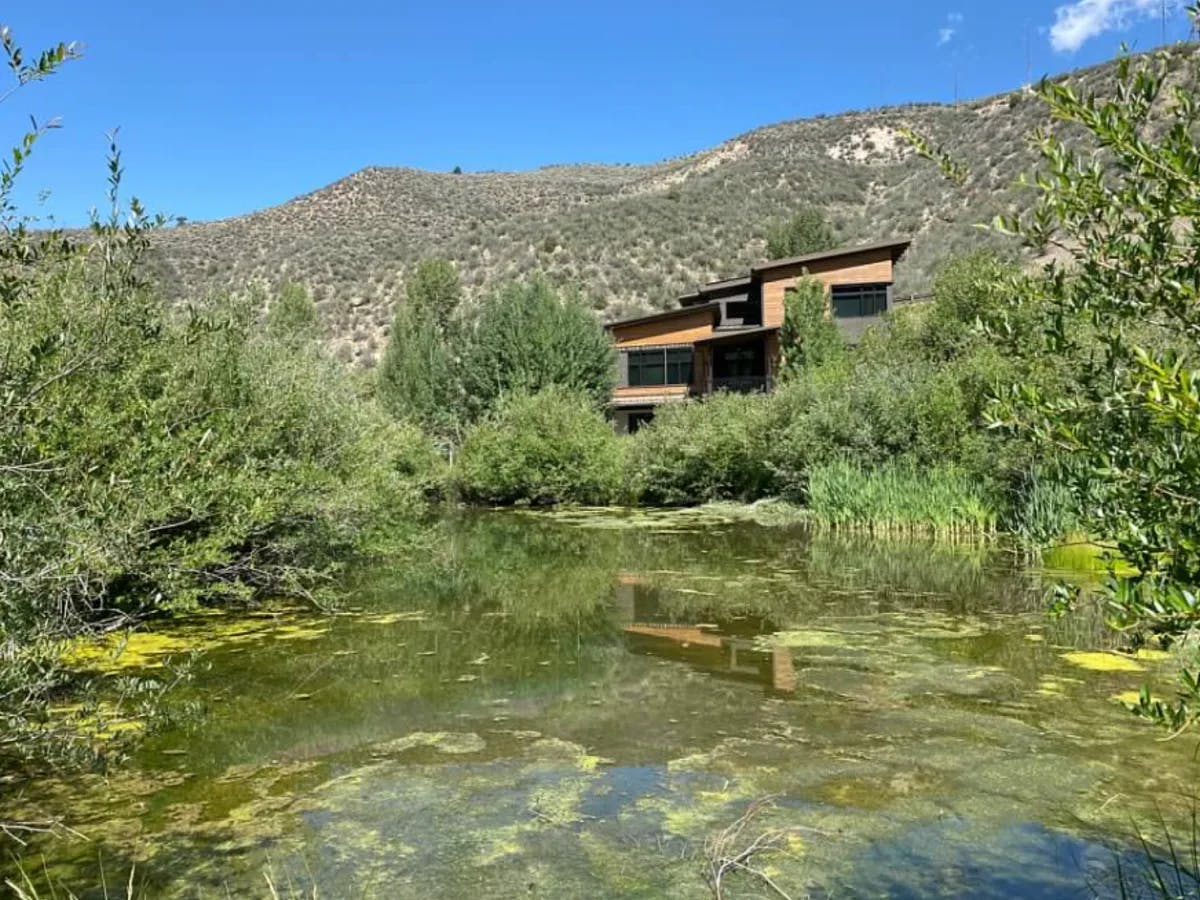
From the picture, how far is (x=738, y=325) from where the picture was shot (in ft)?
121

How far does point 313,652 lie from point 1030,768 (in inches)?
244

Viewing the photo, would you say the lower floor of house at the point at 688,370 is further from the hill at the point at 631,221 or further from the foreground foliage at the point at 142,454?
the foreground foliage at the point at 142,454

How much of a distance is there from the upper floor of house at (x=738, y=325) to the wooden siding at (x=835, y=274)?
34 mm

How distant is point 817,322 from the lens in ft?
96.9

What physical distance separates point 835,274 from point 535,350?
10.9 metres

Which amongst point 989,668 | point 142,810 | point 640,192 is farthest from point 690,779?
point 640,192

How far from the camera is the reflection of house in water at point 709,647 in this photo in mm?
8500

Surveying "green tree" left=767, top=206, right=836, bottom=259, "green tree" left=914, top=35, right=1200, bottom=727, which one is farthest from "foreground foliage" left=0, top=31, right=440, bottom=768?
"green tree" left=767, top=206, right=836, bottom=259

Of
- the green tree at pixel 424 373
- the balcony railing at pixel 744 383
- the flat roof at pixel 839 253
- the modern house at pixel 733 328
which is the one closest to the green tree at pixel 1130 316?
the green tree at pixel 424 373

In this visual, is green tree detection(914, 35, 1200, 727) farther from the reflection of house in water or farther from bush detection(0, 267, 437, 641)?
the reflection of house in water

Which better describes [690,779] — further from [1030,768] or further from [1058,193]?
[1058,193]

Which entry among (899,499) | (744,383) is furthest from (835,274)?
(899,499)

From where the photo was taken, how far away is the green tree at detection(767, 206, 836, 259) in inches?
1688

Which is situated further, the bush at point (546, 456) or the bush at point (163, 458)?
the bush at point (546, 456)
